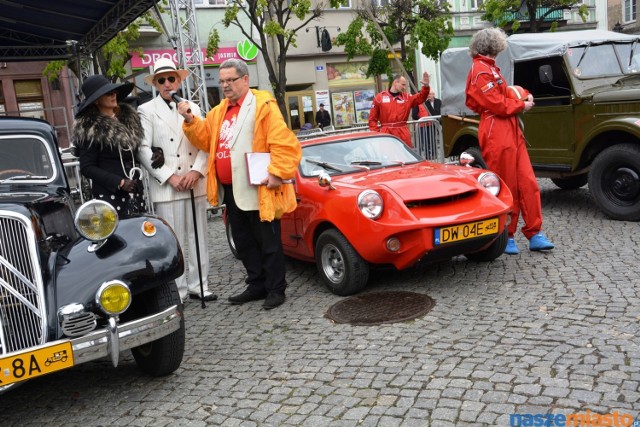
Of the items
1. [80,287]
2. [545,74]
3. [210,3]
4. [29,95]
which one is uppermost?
[210,3]

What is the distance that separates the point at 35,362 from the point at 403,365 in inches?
78.3

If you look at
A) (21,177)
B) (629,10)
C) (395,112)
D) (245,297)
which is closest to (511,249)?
(245,297)

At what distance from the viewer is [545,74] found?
24.1 ft

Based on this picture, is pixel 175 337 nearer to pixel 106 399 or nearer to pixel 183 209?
pixel 106 399

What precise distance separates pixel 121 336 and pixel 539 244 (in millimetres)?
4122

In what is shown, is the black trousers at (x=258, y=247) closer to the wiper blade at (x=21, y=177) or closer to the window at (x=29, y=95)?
the wiper blade at (x=21, y=177)

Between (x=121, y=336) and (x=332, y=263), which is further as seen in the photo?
(x=332, y=263)

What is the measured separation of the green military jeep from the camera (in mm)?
6785

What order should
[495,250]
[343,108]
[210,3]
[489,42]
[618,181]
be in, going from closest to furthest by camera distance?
[495,250] < [489,42] < [618,181] < [210,3] < [343,108]

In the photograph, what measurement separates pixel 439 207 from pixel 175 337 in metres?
2.33

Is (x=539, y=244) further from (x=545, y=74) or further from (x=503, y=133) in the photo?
(x=545, y=74)

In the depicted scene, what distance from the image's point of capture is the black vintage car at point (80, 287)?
3117mm

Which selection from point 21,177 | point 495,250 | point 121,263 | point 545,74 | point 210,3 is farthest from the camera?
point 210,3

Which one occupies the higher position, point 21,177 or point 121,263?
point 21,177
